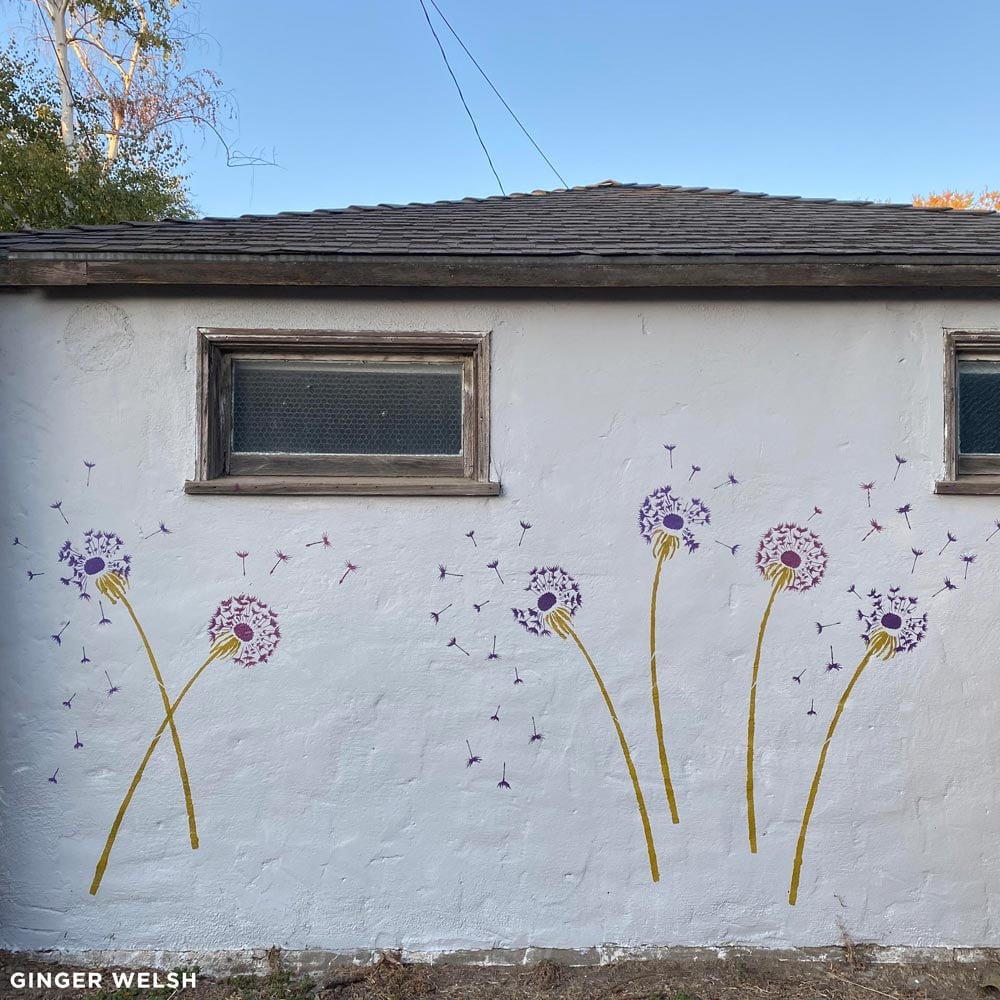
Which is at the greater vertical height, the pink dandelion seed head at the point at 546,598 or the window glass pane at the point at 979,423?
the window glass pane at the point at 979,423

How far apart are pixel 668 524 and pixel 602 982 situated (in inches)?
75.3

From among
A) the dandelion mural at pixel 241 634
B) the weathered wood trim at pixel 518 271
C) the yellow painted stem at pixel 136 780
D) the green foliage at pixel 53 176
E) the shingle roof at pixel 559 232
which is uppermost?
the green foliage at pixel 53 176

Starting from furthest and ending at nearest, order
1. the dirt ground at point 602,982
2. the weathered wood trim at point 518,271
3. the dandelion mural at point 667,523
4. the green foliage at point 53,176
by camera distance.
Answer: the green foliage at point 53,176
the dandelion mural at point 667,523
the weathered wood trim at point 518,271
the dirt ground at point 602,982

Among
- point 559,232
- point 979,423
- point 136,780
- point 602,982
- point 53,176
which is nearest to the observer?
point 602,982

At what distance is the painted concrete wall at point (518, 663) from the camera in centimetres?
326

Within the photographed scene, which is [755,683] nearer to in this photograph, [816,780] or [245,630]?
[816,780]

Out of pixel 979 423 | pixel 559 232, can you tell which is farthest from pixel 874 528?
pixel 559 232

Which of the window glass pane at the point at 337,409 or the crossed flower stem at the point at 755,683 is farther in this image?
the window glass pane at the point at 337,409

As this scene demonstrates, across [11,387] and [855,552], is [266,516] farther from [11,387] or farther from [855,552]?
[855,552]

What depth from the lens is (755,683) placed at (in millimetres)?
3314

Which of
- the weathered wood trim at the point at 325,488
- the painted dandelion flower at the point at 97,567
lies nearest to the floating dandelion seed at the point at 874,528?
the weathered wood trim at the point at 325,488

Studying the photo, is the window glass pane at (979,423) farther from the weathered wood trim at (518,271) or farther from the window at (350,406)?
the window at (350,406)

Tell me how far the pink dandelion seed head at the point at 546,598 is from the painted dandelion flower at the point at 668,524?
1.30 feet

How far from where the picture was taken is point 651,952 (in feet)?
10.7
